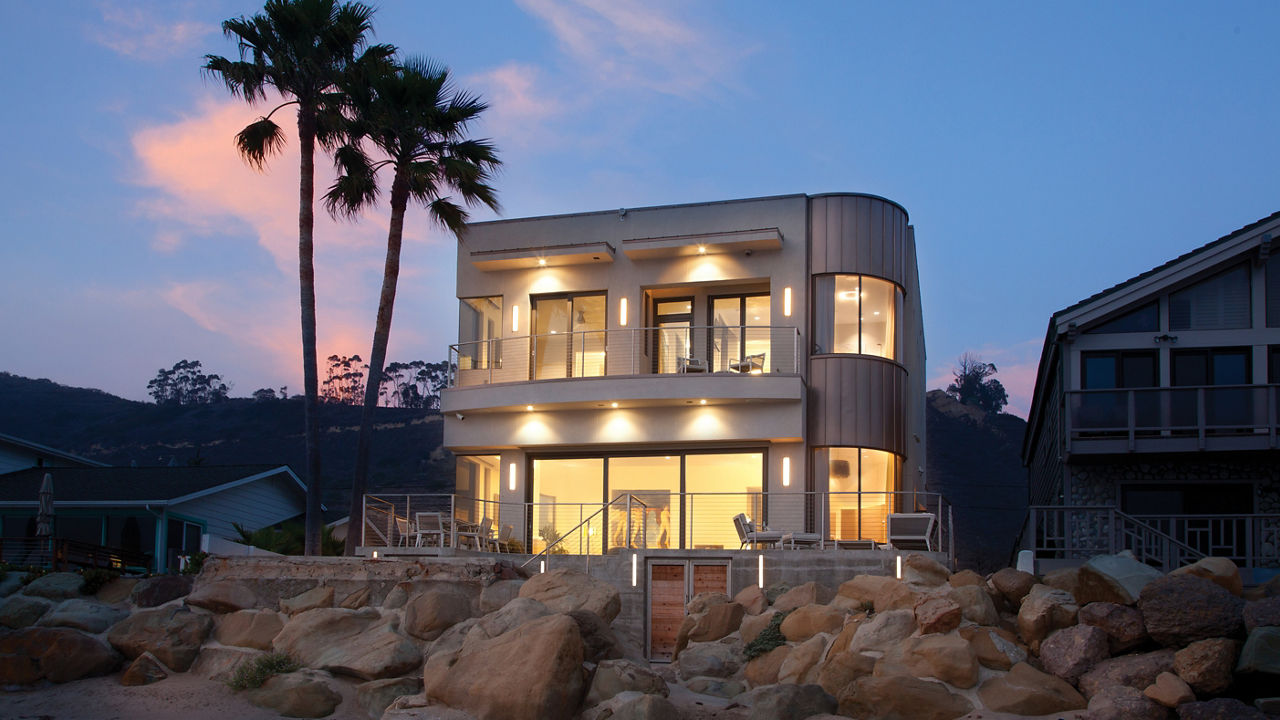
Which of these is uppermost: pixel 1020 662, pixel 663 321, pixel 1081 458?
pixel 663 321

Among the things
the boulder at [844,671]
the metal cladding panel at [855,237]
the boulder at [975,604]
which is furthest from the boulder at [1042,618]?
the metal cladding panel at [855,237]

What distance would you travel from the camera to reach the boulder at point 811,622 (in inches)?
624

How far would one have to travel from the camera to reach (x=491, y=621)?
15.2 meters

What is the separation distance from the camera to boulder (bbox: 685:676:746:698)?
15180 mm

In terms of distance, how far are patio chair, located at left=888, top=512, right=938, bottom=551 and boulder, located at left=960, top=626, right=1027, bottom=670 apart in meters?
4.16

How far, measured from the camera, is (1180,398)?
20234 mm

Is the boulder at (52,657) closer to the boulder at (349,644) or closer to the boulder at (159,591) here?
the boulder at (159,591)

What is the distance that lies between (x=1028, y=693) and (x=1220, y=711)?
1977 mm

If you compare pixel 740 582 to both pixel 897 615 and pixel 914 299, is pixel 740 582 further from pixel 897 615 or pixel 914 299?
pixel 914 299

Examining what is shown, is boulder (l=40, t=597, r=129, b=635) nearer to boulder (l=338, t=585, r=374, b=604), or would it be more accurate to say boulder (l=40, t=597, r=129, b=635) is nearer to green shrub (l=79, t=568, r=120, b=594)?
green shrub (l=79, t=568, r=120, b=594)

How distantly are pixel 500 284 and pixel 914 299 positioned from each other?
9.45 meters

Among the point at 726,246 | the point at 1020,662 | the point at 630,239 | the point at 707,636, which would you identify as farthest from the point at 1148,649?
the point at 630,239

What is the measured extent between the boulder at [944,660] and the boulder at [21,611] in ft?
41.9

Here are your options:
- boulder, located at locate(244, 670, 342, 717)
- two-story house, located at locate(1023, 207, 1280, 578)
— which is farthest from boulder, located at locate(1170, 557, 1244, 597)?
boulder, located at locate(244, 670, 342, 717)
